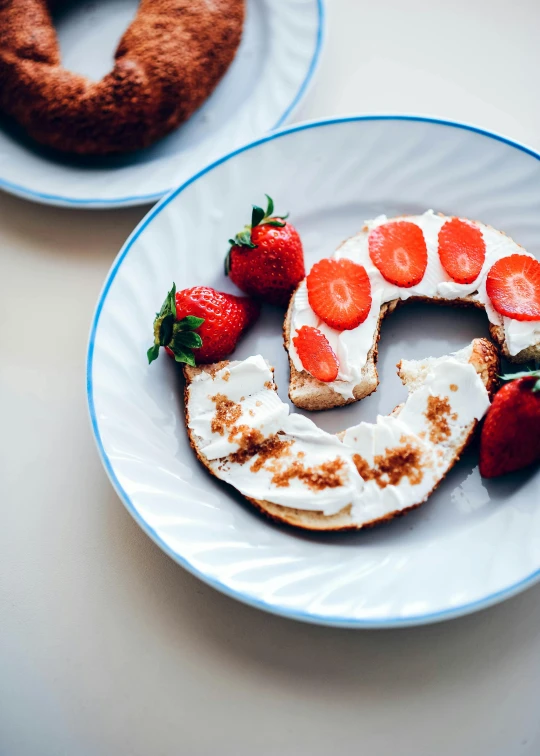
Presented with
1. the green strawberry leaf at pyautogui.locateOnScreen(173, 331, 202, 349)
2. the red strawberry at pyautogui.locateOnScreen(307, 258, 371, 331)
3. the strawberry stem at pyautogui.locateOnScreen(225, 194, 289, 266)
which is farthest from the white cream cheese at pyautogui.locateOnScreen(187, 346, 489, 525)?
the strawberry stem at pyautogui.locateOnScreen(225, 194, 289, 266)

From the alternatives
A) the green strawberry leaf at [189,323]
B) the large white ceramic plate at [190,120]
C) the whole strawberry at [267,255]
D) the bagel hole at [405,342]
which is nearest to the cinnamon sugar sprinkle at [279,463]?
the bagel hole at [405,342]

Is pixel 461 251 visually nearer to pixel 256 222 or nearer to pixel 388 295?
pixel 388 295

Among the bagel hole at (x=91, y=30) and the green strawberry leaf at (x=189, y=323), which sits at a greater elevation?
the bagel hole at (x=91, y=30)

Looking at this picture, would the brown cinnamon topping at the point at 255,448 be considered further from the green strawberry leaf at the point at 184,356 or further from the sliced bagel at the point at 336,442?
the green strawberry leaf at the point at 184,356

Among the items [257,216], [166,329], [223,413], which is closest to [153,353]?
[166,329]

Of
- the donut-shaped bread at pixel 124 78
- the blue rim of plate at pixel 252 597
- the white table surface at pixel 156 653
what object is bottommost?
the white table surface at pixel 156 653
